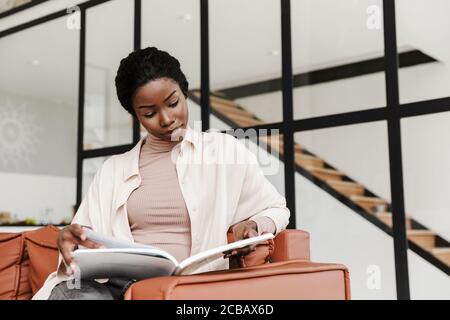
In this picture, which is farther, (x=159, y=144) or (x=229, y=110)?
(x=229, y=110)

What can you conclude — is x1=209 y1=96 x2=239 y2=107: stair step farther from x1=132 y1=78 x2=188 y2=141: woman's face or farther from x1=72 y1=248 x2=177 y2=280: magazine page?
x1=72 y1=248 x2=177 y2=280: magazine page

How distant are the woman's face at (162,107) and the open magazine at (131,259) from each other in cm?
45

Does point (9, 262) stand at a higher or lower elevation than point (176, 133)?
lower

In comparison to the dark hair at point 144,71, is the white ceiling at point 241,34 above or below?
above

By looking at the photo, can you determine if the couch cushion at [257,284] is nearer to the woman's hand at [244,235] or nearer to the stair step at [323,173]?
the woman's hand at [244,235]

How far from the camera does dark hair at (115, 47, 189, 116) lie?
4.50 ft

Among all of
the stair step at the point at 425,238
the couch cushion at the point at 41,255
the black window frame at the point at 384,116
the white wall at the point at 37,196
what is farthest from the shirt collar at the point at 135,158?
the white wall at the point at 37,196

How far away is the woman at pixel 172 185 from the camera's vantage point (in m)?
1.32

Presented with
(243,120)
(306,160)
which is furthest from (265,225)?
(243,120)

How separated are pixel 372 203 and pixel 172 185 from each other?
3.80 feet

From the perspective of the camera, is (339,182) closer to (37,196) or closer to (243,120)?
(243,120)

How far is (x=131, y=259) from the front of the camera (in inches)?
37.7

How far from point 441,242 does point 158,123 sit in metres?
1.31
